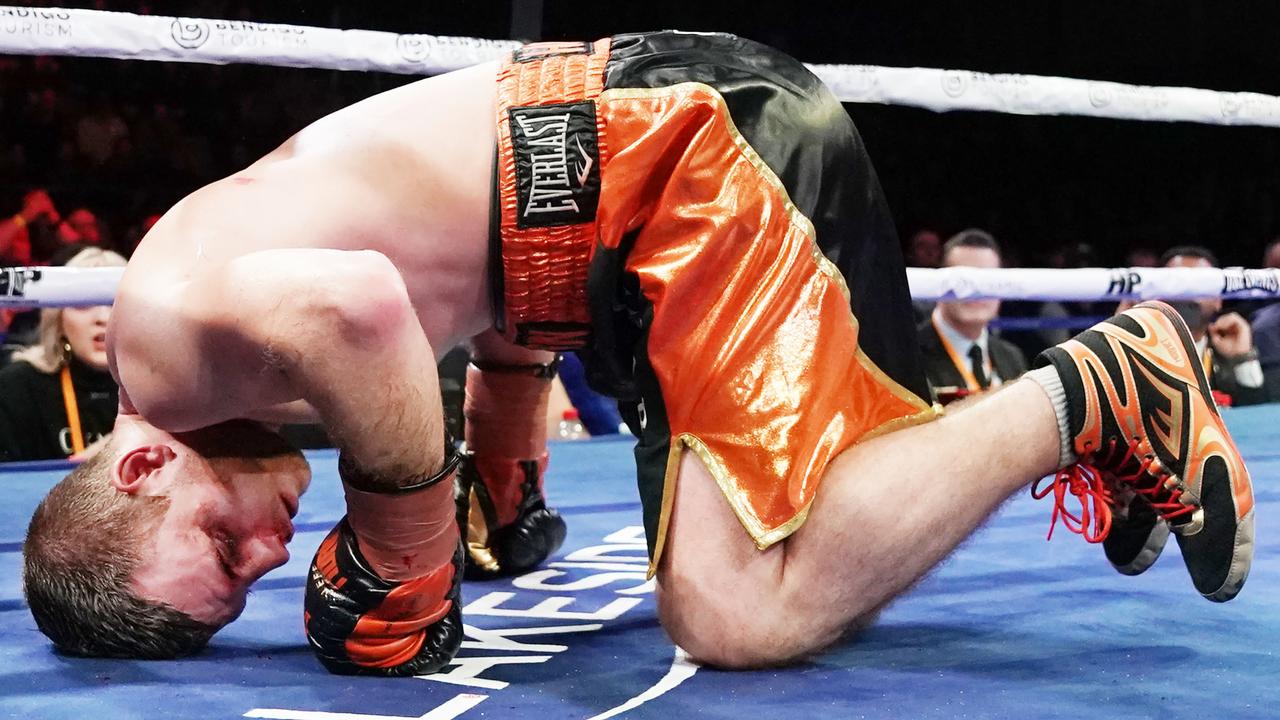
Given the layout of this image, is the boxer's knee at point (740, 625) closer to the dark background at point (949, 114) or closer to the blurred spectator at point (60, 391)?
the blurred spectator at point (60, 391)

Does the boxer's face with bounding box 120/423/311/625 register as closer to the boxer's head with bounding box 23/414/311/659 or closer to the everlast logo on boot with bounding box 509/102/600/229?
the boxer's head with bounding box 23/414/311/659

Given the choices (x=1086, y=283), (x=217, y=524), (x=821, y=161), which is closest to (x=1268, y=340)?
(x=1086, y=283)

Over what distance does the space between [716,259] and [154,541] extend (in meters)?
0.61

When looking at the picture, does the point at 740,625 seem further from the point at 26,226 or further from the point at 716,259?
the point at 26,226

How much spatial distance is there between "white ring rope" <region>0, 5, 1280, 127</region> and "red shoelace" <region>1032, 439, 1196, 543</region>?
96 cm

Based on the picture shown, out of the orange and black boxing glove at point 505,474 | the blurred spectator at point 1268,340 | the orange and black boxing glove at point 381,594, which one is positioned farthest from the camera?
the blurred spectator at point 1268,340

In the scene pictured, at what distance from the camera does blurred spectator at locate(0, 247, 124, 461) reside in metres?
2.66

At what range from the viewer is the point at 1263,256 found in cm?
607

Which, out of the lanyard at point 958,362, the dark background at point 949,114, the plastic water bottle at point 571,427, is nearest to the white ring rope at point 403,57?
the lanyard at point 958,362

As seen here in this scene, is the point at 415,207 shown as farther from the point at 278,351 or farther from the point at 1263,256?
the point at 1263,256

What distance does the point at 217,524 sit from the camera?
50.3 inches

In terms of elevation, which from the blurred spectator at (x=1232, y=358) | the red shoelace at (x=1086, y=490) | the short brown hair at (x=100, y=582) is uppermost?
the red shoelace at (x=1086, y=490)

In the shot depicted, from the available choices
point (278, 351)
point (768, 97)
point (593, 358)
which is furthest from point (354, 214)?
point (768, 97)

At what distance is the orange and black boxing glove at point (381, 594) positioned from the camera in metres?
1.19
